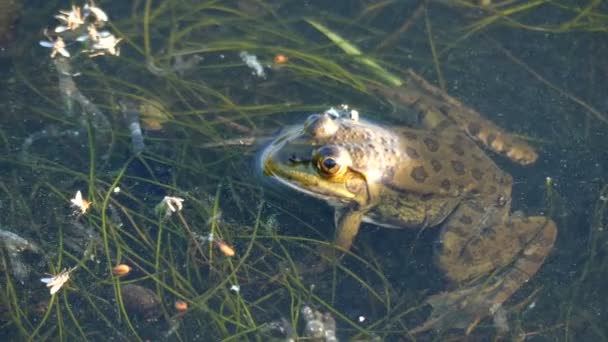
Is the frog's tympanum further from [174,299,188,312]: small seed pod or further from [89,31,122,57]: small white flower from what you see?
[89,31,122,57]: small white flower

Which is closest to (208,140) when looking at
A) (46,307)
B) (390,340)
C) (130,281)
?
(130,281)

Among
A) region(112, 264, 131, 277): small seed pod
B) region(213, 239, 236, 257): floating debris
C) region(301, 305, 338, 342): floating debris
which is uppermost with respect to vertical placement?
region(213, 239, 236, 257): floating debris

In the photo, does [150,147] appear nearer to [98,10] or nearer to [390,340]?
[98,10]

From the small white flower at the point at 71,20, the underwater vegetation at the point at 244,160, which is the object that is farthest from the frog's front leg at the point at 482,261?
the small white flower at the point at 71,20

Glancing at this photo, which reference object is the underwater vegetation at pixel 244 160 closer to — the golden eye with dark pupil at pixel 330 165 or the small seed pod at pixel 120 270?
the small seed pod at pixel 120 270

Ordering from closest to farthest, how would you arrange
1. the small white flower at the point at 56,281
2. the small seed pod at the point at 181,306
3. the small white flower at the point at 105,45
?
1. the small white flower at the point at 56,281
2. the small seed pod at the point at 181,306
3. the small white flower at the point at 105,45

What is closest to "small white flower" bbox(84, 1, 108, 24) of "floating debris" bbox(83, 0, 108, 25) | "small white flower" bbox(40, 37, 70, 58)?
"floating debris" bbox(83, 0, 108, 25)

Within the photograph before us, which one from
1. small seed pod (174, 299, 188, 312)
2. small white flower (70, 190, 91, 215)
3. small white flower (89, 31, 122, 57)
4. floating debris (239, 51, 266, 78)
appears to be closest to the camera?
small white flower (70, 190, 91, 215)

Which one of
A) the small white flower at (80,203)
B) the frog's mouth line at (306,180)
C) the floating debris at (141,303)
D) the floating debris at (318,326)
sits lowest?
the floating debris at (141,303)
